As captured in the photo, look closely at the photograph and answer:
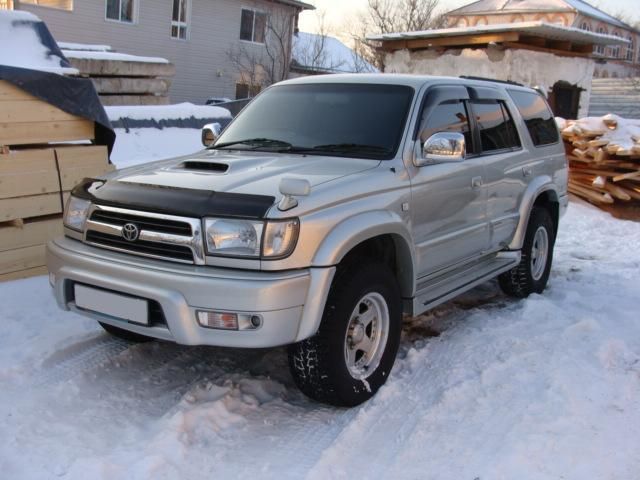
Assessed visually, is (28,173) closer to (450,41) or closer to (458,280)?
(458,280)

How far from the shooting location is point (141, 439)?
338cm

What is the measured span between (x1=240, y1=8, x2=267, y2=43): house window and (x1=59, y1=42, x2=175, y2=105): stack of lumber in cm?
1256

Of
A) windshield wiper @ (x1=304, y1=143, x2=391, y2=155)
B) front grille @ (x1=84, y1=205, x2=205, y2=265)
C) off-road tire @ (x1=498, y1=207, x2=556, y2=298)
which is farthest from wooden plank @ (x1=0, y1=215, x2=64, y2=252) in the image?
off-road tire @ (x1=498, y1=207, x2=556, y2=298)

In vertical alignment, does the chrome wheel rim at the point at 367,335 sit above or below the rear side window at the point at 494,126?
below

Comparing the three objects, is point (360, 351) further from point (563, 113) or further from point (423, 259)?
point (563, 113)

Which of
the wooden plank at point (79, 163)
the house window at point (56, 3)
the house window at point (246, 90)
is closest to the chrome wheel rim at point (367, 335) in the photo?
the wooden plank at point (79, 163)

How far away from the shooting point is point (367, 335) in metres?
3.94

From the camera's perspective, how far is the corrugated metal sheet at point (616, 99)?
18147 mm

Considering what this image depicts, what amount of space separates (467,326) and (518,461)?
1979 mm

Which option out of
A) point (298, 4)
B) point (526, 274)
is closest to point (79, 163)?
point (526, 274)

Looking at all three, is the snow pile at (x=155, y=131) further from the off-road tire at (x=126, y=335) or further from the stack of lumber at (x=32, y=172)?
the off-road tire at (x=126, y=335)

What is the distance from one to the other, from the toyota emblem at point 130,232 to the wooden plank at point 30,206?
247 centimetres

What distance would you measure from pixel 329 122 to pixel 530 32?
10604 millimetres

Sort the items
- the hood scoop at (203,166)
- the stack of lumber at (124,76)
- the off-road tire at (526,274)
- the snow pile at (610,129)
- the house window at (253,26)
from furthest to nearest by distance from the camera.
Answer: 1. the house window at (253,26)
2. the stack of lumber at (124,76)
3. the snow pile at (610,129)
4. the off-road tire at (526,274)
5. the hood scoop at (203,166)
